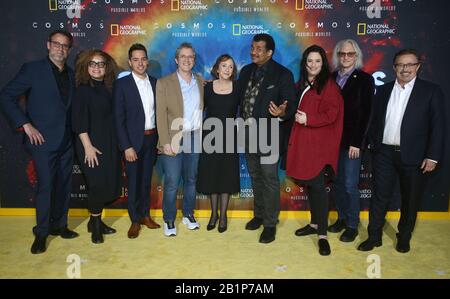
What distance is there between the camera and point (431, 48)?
3.96 m

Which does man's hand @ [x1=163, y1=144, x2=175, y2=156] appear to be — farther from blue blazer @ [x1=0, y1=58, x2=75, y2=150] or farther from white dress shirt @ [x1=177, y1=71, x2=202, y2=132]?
blue blazer @ [x1=0, y1=58, x2=75, y2=150]

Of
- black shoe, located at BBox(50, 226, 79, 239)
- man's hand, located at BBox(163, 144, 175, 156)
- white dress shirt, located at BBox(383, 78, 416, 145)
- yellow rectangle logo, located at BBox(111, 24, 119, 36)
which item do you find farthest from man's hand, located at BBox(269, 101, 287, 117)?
black shoe, located at BBox(50, 226, 79, 239)

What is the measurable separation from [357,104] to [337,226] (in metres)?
1.19

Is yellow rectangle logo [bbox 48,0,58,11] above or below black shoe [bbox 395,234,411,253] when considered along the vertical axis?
above

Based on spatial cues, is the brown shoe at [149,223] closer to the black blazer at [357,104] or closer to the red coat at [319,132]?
the red coat at [319,132]

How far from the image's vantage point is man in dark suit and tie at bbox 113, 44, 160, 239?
3.42 m

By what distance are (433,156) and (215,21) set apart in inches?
90.6

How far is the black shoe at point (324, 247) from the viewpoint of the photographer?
328 centimetres

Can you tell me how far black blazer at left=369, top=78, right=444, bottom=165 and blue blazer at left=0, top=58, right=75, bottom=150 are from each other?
2.76 meters

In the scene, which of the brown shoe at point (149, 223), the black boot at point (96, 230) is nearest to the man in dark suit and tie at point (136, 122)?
the brown shoe at point (149, 223)

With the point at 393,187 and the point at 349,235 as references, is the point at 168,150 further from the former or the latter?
the point at 393,187

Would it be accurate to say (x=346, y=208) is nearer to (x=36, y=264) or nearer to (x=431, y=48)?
(x=431, y=48)

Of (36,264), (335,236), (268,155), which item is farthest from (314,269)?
(36,264)

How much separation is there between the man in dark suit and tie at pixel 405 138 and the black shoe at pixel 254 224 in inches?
38.3
